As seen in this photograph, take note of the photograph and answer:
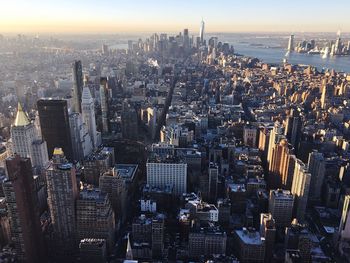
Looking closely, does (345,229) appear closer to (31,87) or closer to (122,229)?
(122,229)

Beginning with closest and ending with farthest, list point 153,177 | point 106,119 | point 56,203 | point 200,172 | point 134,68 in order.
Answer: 1. point 56,203
2. point 153,177
3. point 200,172
4. point 106,119
5. point 134,68

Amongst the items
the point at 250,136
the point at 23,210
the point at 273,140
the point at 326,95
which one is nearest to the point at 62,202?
the point at 23,210

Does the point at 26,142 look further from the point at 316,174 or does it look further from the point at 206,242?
the point at 316,174

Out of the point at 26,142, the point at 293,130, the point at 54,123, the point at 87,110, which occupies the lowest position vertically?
the point at 293,130

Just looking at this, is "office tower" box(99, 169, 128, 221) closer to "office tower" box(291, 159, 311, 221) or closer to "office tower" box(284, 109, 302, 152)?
"office tower" box(291, 159, 311, 221)

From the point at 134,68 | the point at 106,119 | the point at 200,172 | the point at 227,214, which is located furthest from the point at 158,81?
the point at 227,214

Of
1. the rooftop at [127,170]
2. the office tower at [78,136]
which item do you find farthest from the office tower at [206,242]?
the office tower at [78,136]
